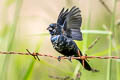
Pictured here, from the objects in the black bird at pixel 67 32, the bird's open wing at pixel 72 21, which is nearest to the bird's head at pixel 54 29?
the black bird at pixel 67 32

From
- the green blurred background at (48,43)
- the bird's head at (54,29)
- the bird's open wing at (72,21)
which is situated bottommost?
the green blurred background at (48,43)

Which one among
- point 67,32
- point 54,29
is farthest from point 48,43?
point 67,32

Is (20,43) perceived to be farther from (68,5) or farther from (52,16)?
(68,5)

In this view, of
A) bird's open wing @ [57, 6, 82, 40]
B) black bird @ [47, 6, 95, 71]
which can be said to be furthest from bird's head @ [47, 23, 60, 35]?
bird's open wing @ [57, 6, 82, 40]

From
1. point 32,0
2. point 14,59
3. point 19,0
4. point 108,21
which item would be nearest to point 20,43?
point 14,59

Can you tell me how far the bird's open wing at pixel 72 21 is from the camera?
3.00m

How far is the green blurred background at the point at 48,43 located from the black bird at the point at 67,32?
0.08 metres

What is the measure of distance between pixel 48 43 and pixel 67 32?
2.41 m

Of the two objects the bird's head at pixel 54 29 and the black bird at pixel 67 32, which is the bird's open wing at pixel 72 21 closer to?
the black bird at pixel 67 32

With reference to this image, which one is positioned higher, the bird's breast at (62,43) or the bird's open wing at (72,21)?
the bird's open wing at (72,21)

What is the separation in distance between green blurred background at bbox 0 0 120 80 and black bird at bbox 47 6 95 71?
82mm

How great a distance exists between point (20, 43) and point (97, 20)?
40.7 inches

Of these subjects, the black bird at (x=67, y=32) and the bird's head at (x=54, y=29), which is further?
the bird's head at (x=54, y=29)

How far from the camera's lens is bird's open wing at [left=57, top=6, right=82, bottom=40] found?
3.00m
